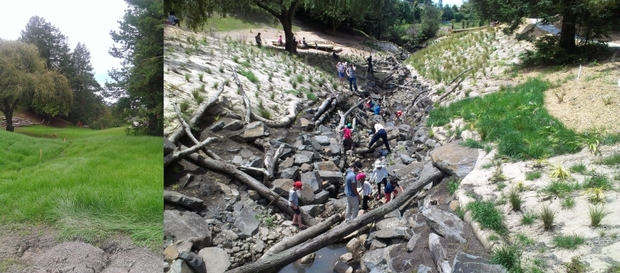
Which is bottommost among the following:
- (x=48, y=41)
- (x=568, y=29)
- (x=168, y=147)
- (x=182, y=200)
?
(x=182, y=200)

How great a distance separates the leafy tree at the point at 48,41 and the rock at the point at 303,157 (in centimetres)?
823

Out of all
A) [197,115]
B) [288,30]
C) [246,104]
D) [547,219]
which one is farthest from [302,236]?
[288,30]

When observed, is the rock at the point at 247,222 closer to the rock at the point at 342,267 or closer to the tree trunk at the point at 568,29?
the rock at the point at 342,267

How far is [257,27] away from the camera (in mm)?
28297

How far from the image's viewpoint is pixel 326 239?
24.7 feet

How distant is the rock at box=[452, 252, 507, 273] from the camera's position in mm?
5152

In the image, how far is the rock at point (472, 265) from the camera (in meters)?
5.15

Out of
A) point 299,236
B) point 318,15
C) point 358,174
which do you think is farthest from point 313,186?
point 318,15

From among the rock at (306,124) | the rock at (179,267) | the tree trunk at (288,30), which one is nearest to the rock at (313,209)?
the rock at (179,267)

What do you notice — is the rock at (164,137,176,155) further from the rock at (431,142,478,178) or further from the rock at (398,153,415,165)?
the rock at (398,153,415,165)

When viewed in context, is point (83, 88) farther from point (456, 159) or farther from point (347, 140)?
point (347, 140)

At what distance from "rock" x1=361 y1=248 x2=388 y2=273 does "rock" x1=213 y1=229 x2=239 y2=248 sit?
7.85 ft

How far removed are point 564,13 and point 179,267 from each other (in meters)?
13.6

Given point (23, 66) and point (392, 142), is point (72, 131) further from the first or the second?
point (392, 142)
